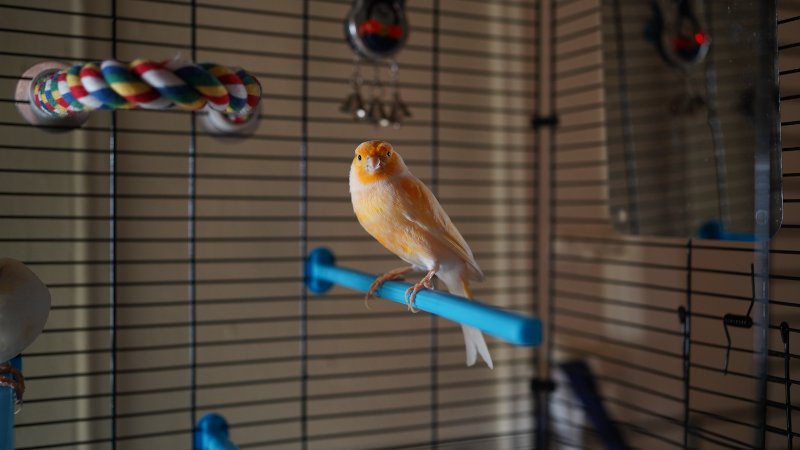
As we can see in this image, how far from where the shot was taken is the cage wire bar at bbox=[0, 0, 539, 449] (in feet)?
3.29

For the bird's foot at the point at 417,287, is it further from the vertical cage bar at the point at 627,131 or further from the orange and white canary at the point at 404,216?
the vertical cage bar at the point at 627,131

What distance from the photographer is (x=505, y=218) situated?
4.60 ft

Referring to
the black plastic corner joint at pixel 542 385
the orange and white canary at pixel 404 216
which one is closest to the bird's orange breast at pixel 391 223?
the orange and white canary at pixel 404 216

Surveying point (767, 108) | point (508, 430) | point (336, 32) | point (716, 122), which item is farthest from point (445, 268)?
point (508, 430)

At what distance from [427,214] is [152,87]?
33cm

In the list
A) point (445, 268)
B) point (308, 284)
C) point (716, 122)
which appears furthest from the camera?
point (308, 284)

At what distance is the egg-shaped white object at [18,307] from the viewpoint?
0.74 meters

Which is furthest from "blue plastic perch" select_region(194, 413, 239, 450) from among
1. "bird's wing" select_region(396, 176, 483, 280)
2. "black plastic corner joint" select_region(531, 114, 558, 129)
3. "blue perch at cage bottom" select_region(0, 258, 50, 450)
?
"black plastic corner joint" select_region(531, 114, 558, 129)

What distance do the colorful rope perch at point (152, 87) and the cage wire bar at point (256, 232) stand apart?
30 cm

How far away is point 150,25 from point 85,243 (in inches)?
16.1

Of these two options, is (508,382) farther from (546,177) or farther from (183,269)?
(183,269)

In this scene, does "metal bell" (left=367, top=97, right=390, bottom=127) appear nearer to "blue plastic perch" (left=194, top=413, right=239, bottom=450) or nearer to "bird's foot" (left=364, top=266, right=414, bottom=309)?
"bird's foot" (left=364, top=266, right=414, bottom=309)

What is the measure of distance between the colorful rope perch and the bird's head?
17 cm

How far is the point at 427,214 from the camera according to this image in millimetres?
685
